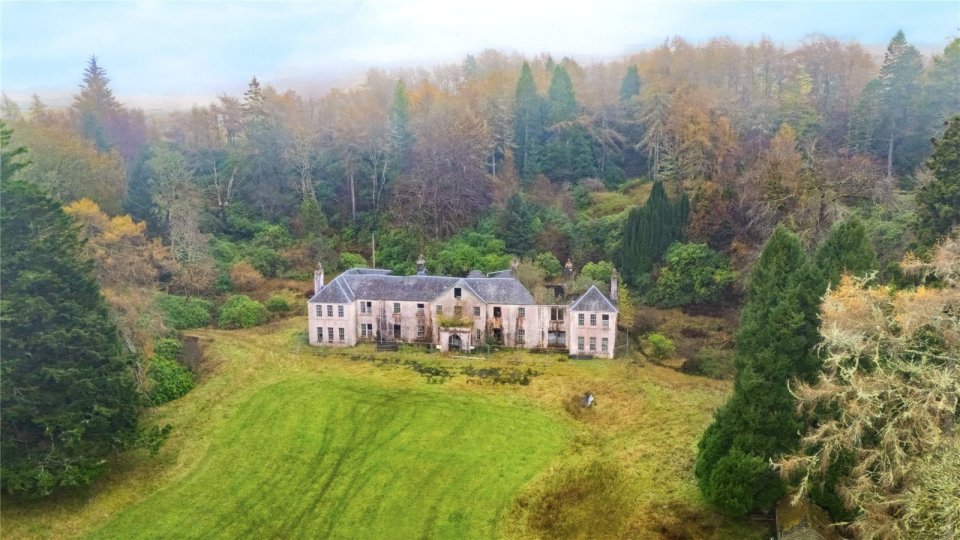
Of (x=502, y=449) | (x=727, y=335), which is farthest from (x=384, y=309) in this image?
(x=727, y=335)

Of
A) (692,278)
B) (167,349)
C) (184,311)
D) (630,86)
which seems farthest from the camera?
(630,86)

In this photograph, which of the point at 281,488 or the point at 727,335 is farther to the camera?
the point at 727,335

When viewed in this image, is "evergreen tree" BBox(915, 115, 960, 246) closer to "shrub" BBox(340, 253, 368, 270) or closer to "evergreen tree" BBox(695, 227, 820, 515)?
"evergreen tree" BBox(695, 227, 820, 515)

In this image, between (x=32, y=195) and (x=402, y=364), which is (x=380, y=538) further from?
(x=32, y=195)

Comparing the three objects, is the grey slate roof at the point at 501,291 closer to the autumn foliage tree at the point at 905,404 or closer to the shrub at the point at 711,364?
the shrub at the point at 711,364

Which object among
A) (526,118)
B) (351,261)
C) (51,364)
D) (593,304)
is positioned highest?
(526,118)

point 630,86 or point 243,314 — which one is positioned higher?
point 630,86

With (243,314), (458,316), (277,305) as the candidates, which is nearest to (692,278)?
(458,316)

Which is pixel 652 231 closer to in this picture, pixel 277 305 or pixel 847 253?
pixel 847 253
